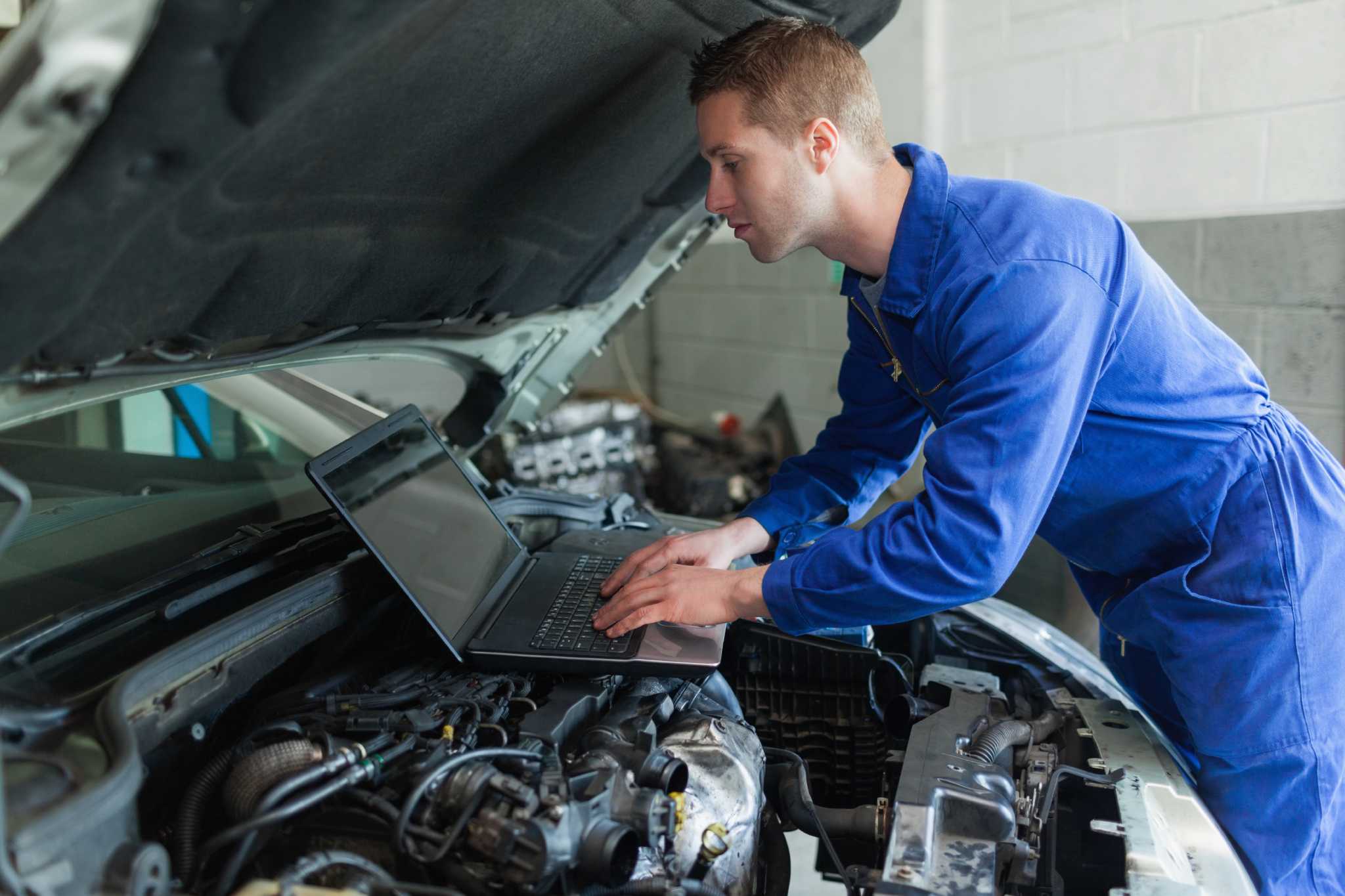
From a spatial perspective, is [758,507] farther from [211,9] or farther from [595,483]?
[595,483]

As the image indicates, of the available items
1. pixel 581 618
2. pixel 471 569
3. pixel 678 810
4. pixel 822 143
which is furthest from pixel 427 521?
pixel 822 143

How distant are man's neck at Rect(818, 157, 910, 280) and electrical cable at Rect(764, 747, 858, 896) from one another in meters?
0.76

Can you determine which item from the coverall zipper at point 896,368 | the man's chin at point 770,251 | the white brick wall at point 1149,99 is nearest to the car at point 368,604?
the man's chin at point 770,251

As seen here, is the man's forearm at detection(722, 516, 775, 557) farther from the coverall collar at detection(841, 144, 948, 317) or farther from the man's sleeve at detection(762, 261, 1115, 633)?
the coverall collar at detection(841, 144, 948, 317)

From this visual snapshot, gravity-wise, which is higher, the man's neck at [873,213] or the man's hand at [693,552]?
the man's neck at [873,213]

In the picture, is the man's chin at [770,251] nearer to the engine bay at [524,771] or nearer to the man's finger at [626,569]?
the man's finger at [626,569]

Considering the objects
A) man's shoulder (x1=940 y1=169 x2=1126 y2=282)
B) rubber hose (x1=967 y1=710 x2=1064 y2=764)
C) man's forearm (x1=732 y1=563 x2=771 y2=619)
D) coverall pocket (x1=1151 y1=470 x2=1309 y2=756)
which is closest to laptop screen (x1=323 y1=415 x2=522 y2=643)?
man's forearm (x1=732 y1=563 x2=771 y2=619)

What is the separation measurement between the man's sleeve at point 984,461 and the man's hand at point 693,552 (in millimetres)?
265

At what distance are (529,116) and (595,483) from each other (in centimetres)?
254

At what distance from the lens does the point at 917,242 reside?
151 centimetres

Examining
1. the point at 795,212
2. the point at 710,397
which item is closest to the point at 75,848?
the point at 795,212

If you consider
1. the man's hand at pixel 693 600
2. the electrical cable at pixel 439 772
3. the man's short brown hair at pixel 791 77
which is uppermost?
the man's short brown hair at pixel 791 77

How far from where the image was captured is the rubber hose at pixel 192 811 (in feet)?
3.79

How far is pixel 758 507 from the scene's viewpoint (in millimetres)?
1867
